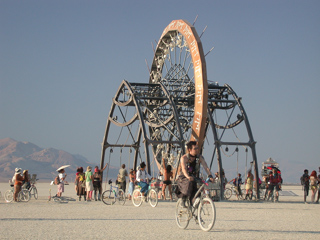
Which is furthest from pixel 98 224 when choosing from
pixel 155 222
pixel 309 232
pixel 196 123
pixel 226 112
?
pixel 226 112

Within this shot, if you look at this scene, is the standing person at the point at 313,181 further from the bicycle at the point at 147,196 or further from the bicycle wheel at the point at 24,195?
the bicycle wheel at the point at 24,195

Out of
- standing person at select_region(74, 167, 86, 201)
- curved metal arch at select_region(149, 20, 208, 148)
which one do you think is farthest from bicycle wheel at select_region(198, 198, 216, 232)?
curved metal arch at select_region(149, 20, 208, 148)

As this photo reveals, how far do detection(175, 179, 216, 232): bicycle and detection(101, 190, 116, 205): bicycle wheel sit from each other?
397 inches

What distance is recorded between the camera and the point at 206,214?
12.2 meters

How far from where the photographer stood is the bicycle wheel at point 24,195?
24972 mm

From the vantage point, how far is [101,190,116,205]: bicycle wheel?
22.8 meters

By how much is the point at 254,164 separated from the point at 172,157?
7808mm

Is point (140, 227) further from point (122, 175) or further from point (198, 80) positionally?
point (198, 80)

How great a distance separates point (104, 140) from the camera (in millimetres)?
37156

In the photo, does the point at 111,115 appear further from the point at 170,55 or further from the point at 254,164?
the point at 254,164

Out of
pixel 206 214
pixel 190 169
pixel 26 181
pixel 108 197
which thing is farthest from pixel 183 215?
pixel 26 181

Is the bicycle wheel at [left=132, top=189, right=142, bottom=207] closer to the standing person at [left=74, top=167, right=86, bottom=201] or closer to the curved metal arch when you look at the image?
the standing person at [left=74, top=167, right=86, bottom=201]

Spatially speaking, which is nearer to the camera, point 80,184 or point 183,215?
point 183,215

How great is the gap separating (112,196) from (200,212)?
11.1 m
